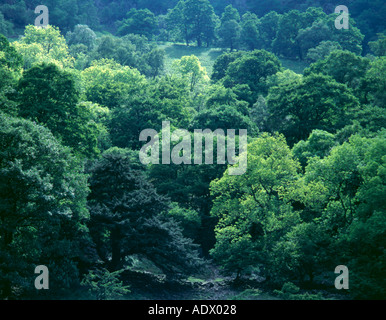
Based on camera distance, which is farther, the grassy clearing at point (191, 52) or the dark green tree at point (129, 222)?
the grassy clearing at point (191, 52)

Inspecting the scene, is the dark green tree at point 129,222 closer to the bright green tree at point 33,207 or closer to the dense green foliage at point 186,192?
the dense green foliage at point 186,192

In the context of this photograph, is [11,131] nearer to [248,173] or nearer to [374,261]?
[248,173]

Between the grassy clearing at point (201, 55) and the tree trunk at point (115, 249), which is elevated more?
the grassy clearing at point (201, 55)

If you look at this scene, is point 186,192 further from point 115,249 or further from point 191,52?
point 191,52

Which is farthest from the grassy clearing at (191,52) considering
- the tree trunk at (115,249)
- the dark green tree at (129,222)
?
the tree trunk at (115,249)

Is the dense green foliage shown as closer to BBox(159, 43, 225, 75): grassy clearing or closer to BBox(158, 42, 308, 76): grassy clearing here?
BBox(158, 42, 308, 76): grassy clearing

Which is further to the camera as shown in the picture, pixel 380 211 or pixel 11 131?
pixel 380 211

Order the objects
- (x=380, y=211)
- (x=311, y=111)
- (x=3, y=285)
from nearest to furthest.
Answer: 1. (x=3, y=285)
2. (x=380, y=211)
3. (x=311, y=111)

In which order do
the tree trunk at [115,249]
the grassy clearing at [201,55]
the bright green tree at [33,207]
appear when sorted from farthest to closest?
the grassy clearing at [201,55]
the tree trunk at [115,249]
the bright green tree at [33,207]

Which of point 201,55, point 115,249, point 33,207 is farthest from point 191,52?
point 33,207

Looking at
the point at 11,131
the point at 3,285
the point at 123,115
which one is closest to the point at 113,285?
the point at 3,285
